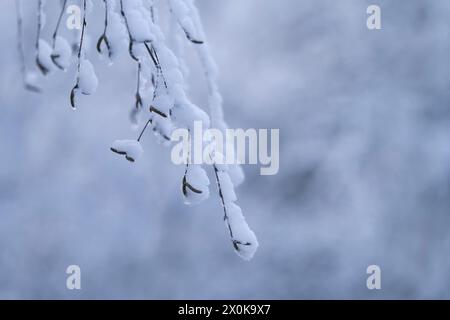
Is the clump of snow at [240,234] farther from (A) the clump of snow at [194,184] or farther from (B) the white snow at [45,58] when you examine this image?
(B) the white snow at [45,58]

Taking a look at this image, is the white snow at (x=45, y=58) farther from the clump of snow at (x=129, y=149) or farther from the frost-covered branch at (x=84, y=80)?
the clump of snow at (x=129, y=149)

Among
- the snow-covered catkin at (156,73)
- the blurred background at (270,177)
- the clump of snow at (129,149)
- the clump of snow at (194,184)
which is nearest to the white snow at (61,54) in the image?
the snow-covered catkin at (156,73)

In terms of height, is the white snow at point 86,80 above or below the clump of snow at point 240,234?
above

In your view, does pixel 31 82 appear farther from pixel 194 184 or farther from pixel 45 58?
pixel 194 184

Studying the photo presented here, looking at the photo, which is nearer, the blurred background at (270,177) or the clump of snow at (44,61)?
the clump of snow at (44,61)

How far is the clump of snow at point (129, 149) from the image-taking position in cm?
95

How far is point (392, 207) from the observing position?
6.38 meters

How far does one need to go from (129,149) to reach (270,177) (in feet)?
18.9

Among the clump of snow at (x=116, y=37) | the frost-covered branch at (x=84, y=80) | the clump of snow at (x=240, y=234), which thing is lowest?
the clump of snow at (x=240, y=234)

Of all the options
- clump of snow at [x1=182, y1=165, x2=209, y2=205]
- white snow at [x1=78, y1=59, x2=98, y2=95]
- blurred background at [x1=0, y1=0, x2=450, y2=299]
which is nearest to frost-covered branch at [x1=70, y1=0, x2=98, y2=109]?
white snow at [x1=78, y1=59, x2=98, y2=95]

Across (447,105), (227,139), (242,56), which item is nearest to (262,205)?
(242,56)

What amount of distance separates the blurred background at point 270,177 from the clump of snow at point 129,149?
5.17m

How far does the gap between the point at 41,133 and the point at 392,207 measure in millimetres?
4111
